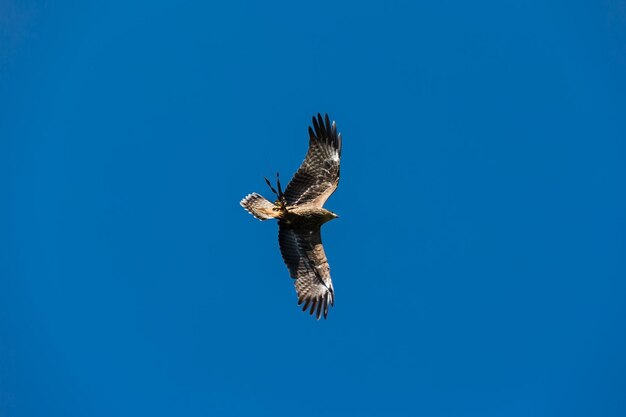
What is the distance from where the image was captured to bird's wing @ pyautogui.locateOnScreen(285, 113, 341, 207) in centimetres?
1173

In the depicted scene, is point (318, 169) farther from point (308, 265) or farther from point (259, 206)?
point (308, 265)

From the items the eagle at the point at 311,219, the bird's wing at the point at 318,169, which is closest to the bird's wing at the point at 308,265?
the eagle at the point at 311,219

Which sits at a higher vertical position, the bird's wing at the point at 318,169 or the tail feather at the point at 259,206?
the bird's wing at the point at 318,169

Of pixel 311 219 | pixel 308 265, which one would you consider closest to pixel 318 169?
pixel 311 219

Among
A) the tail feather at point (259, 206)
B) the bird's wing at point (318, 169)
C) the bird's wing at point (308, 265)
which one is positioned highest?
the bird's wing at point (318, 169)

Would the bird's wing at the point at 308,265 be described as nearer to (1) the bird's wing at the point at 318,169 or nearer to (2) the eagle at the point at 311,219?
(2) the eagle at the point at 311,219

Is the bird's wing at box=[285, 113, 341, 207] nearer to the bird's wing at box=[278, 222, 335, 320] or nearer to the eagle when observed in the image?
the eagle

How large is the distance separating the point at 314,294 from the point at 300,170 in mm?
2407

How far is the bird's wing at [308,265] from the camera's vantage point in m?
11.6

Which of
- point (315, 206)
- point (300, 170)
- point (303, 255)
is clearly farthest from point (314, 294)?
point (300, 170)

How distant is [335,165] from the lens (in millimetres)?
11773

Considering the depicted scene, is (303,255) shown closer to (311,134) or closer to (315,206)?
(315,206)

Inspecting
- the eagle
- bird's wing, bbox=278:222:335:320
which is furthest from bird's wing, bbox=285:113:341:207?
bird's wing, bbox=278:222:335:320

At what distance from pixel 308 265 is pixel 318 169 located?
1.87m
